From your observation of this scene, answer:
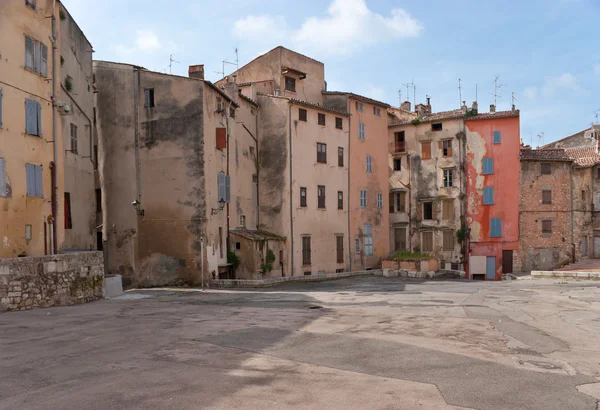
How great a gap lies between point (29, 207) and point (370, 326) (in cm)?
→ 1509

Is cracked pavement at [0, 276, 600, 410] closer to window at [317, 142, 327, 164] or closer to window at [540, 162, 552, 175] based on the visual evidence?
window at [317, 142, 327, 164]

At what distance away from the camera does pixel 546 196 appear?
50062 millimetres

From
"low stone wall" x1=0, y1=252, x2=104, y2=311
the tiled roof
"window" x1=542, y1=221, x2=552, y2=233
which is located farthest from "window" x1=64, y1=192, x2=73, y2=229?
the tiled roof

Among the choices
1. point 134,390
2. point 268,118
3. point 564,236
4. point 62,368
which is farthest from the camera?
point 564,236

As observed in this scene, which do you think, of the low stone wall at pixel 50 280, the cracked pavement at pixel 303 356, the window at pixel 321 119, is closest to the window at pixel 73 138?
the low stone wall at pixel 50 280

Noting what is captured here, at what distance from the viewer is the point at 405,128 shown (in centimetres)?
5297

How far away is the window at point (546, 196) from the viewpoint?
5000 centimetres

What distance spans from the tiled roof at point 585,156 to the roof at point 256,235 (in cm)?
3147

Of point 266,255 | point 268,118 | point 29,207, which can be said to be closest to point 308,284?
point 266,255

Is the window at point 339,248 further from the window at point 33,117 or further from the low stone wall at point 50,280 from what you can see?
the window at point 33,117

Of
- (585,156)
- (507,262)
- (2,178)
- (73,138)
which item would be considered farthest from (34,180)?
(585,156)

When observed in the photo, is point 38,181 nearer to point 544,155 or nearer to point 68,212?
point 68,212

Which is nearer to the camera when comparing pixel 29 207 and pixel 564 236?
pixel 29 207

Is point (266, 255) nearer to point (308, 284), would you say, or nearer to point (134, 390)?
point (308, 284)
